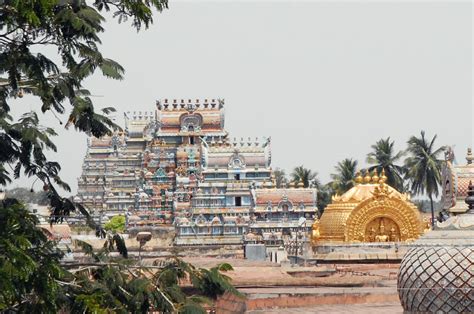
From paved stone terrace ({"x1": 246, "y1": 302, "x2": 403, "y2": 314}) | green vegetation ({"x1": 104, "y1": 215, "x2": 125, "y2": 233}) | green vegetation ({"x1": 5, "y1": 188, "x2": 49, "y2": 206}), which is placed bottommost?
paved stone terrace ({"x1": 246, "y1": 302, "x2": 403, "y2": 314})

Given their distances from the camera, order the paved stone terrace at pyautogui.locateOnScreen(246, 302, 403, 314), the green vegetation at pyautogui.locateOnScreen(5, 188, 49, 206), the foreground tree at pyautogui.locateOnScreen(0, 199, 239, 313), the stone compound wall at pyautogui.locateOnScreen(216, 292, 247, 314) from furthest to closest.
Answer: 1. the paved stone terrace at pyautogui.locateOnScreen(246, 302, 403, 314)
2. the stone compound wall at pyautogui.locateOnScreen(216, 292, 247, 314)
3. the green vegetation at pyautogui.locateOnScreen(5, 188, 49, 206)
4. the foreground tree at pyautogui.locateOnScreen(0, 199, 239, 313)

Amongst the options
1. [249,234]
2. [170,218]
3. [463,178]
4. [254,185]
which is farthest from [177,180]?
[463,178]

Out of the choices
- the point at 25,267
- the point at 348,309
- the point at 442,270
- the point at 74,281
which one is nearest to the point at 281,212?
the point at 348,309

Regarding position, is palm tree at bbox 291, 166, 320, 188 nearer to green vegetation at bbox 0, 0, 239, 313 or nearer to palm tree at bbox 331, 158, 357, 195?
palm tree at bbox 331, 158, 357, 195

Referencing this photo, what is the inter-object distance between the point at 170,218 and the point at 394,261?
42667mm

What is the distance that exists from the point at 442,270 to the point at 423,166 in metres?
53.4

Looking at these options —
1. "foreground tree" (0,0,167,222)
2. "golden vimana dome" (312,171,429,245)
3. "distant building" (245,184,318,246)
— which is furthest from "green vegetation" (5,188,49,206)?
"distant building" (245,184,318,246)

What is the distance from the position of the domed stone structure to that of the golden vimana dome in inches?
791

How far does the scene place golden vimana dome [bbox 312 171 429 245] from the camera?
121 ft

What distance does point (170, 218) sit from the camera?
7756 cm

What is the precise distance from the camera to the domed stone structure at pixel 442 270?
52.0 feet

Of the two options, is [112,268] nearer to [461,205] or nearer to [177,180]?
[461,205]

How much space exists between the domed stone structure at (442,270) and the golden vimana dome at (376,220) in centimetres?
2009

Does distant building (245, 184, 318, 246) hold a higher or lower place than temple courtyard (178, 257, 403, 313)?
higher
